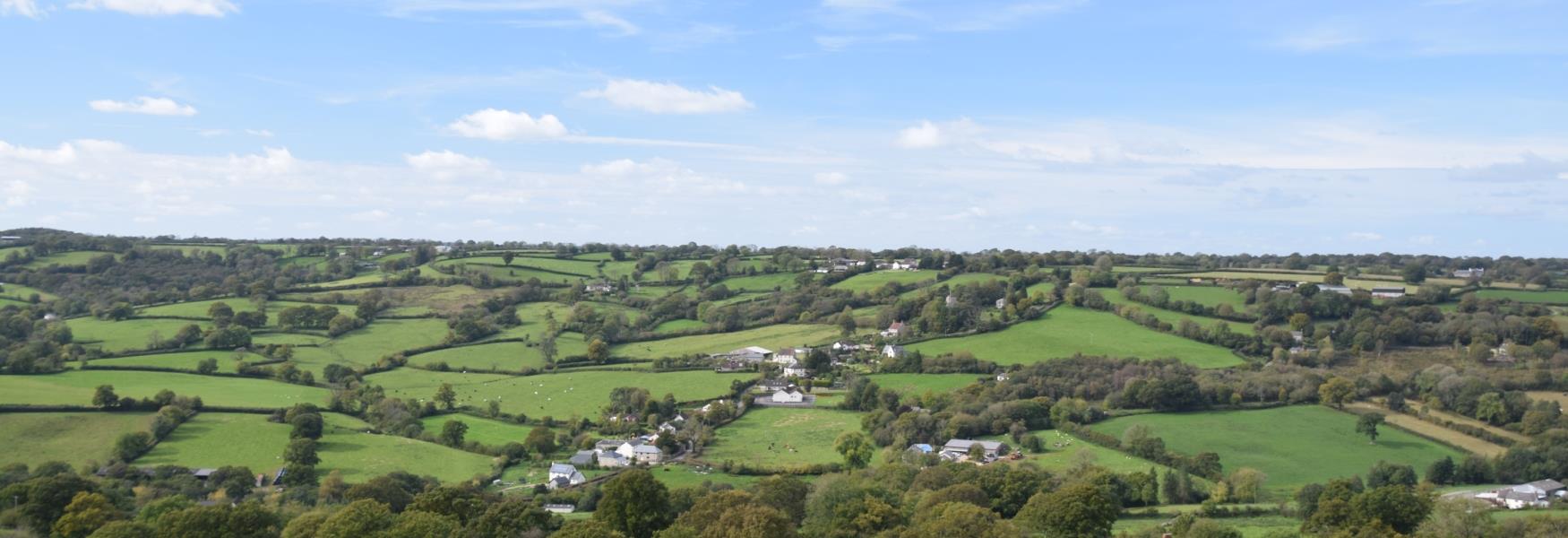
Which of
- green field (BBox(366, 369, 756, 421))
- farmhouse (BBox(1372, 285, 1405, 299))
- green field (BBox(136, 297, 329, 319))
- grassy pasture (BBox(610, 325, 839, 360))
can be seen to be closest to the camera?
green field (BBox(366, 369, 756, 421))

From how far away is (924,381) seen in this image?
6675 cm

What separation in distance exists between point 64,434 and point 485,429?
19354mm

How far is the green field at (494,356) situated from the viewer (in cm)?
7388

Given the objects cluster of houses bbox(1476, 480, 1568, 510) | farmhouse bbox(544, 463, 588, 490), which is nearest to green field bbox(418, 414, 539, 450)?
farmhouse bbox(544, 463, 588, 490)

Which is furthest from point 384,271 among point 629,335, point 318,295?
point 629,335

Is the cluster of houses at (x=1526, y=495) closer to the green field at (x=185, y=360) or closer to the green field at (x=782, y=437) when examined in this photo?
the green field at (x=782, y=437)

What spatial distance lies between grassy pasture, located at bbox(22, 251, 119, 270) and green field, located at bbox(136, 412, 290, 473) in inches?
2598

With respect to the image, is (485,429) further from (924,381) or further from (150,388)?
(924,381)

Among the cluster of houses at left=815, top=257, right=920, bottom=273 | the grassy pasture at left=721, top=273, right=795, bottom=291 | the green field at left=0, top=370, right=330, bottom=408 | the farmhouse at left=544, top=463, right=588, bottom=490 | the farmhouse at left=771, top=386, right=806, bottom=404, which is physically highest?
the cluster of houses at left=815, top=257, right=920, bottom=273

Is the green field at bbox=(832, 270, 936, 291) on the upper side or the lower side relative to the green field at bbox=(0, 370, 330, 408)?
upper

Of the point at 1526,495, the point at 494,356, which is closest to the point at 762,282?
the point at 494,356

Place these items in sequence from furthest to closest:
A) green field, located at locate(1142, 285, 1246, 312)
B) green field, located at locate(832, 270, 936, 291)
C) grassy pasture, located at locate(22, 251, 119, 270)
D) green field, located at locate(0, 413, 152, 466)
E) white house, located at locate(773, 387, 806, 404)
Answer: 1. grassy pasture, located at locate(22, 251, 119, 270)
2. green field, located at locate(832, 270, 936, 291)
3. green field, located at locate(1142, 285, 1246, 312)
4. white house, located at locate(773, 387, 806, 404)
5. green field, located at locate(0, 413, 152, 466)

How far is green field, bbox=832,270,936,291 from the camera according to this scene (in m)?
98.2

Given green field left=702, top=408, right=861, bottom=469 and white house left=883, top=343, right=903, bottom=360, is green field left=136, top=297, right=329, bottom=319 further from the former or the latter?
white house left=883, top=343, right=903, bottom=360
